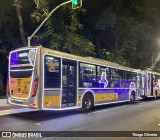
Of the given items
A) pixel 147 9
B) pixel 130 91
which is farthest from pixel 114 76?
pixel 147 9

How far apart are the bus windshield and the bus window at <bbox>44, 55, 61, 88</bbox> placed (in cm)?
61

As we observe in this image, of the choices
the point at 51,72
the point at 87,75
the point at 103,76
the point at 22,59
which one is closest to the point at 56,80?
the point at 51,72

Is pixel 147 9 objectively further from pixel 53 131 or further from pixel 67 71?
pixel 53 131

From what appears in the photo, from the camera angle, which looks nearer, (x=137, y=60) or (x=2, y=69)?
(x=2, y=69)

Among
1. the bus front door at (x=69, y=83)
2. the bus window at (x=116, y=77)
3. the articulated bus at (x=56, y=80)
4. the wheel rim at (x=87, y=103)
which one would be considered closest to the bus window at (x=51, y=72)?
the articulated bus at (x=56, y=80)

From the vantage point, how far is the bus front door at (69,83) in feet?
49.3

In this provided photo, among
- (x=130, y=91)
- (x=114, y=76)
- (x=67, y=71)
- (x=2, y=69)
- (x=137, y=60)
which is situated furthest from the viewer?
(x=137, y=60)

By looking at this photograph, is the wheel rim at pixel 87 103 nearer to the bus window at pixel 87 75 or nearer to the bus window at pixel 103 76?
the bus window at pixel 87 75

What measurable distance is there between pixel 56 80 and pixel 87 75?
3194 millimetres

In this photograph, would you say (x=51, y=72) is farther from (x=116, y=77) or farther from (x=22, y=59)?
(x=116, y=77)

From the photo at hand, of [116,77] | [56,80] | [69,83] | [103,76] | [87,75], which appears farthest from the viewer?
[116,77]

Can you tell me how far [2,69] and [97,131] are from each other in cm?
2050

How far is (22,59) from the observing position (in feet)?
47.1

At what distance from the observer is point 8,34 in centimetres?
2769
